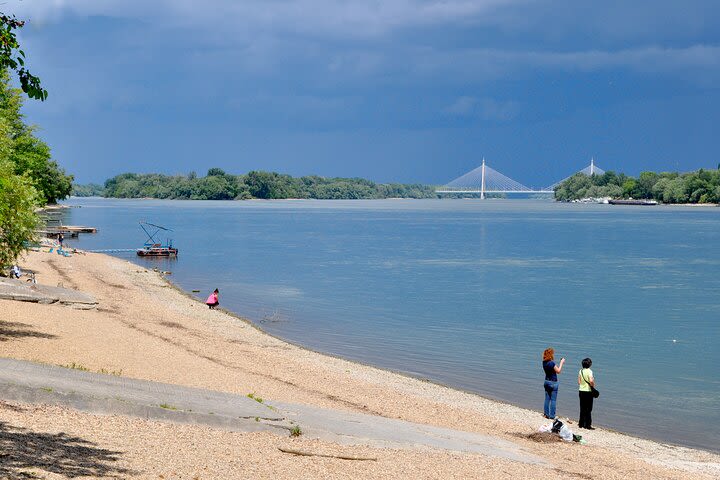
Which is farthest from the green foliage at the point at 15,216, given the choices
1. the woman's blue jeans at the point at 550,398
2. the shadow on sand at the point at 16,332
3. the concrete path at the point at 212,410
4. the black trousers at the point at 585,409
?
the black trousers at the point at 585,409

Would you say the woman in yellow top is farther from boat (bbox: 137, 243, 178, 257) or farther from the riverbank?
boat (bbox: 137, 243, 178, 257)

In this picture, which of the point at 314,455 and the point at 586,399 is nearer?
the point at 314,455

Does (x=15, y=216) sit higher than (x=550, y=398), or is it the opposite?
(x=15, y=216)

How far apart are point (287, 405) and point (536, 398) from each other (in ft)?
33.3

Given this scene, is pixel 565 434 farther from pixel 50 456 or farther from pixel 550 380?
pixel 50 456

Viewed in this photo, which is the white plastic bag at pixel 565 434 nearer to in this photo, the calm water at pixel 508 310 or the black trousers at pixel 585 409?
the black trousers at pixel 585 409

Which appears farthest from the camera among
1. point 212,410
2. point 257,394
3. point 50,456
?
point 257,394

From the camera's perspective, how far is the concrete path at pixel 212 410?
13062mm

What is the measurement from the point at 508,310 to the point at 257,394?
27.7m

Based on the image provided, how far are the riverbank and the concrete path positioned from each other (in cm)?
39

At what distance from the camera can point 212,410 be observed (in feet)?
46.0

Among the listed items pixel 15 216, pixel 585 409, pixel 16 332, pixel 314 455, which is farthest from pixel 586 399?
pixel 15 216

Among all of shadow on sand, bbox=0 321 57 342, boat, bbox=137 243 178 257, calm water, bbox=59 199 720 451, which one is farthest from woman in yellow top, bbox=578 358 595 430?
boat, bbox=137 243 178 257

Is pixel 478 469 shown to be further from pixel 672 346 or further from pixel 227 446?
pixel 672 346
